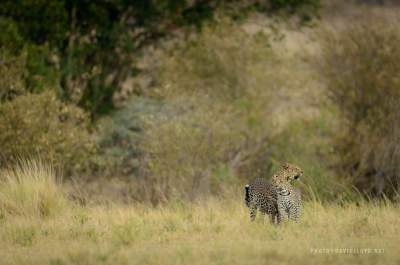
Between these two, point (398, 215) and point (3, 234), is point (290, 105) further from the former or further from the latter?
point (3, 234)

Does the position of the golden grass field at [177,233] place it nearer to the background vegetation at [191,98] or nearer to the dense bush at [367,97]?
the background vegetation at [191,98]

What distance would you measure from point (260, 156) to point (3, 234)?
11128 millimetres

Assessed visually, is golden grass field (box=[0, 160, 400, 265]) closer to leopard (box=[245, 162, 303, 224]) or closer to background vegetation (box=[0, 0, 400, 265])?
background vegetation (box=[0, 0, 400, 265])

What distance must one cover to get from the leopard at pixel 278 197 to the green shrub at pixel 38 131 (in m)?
6.19

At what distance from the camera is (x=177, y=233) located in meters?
10.4

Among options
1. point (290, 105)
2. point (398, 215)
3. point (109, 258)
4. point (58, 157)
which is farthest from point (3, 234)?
point (290, 105)

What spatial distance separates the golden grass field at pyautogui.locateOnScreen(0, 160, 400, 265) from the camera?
29.5ft

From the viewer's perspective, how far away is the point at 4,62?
18.1 meters

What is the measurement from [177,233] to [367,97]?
9720mm

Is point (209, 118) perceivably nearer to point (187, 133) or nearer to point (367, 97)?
point (187, 133)

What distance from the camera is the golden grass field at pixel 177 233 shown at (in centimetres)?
899

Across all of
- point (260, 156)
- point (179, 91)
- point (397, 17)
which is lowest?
point (260, 156)

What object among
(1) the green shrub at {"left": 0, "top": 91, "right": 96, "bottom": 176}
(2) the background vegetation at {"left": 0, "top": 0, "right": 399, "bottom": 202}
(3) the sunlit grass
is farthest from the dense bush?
(1) the green shrub at {"left": 0, "top": 91, "right": 96, "bottom": 176}

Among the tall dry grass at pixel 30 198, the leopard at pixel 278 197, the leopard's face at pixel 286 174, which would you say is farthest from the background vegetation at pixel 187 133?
the leopard's face at pixel 286 174
